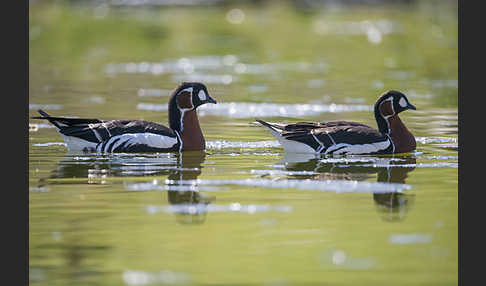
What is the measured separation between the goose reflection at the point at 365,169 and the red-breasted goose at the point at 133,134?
1541 mm

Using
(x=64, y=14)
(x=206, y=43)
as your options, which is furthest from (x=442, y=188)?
(x=64, y=14)

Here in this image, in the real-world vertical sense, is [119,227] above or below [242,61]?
below

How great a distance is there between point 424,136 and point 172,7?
46.2 metres

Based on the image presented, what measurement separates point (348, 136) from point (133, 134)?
3066 millimetres

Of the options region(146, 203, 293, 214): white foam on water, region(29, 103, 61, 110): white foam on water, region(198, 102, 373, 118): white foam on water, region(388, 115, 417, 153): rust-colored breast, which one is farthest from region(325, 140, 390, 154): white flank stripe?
region(29, 103, 61, 110): white foam on water

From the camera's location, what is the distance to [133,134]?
14930mm

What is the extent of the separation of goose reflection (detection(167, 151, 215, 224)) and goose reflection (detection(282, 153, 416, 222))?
1294 mm

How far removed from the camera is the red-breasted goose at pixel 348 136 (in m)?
14.8

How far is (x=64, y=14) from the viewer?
51.0m

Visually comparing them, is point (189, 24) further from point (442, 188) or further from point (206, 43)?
point (442, 188)

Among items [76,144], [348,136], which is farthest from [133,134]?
[348,136]

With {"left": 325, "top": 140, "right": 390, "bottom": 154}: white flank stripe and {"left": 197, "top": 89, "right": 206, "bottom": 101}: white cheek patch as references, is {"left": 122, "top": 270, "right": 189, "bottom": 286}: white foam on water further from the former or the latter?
{"left": 197, "top": 89, "right": 206, "bottom": 101}: white cheek patch

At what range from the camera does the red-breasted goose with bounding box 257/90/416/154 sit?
48.6 feet

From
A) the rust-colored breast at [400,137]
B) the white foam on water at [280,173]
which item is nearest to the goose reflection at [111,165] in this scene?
the white foam on water at [280,173]
